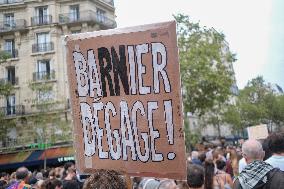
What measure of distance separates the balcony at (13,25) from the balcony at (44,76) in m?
4.39

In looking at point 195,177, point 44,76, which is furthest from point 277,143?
point 44,76

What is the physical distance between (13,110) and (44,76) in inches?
163

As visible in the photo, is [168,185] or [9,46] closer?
[168,185]

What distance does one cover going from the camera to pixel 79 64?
15.3 ft

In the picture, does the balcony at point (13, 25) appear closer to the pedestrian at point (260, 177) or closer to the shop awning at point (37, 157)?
the shop awning at point (37, 157)

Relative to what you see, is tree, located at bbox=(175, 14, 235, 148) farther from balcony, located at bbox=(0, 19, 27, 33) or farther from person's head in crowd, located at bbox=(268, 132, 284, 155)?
person's head in crowd, located at bbox=(268, 132, 284, 155)

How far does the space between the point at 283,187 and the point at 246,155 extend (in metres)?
0.87

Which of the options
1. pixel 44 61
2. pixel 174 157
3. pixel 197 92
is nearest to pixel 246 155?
pixel 174 157

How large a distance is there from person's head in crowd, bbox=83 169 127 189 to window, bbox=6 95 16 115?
40.5m

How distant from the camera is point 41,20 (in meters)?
43.2

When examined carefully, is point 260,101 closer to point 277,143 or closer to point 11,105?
point 11,105

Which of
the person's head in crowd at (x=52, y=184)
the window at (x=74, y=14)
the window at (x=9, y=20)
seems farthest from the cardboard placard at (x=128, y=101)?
the window at (x=9, y=20)

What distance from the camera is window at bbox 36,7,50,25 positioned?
141ft

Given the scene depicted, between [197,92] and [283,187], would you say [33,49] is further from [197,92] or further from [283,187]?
[283,187]
